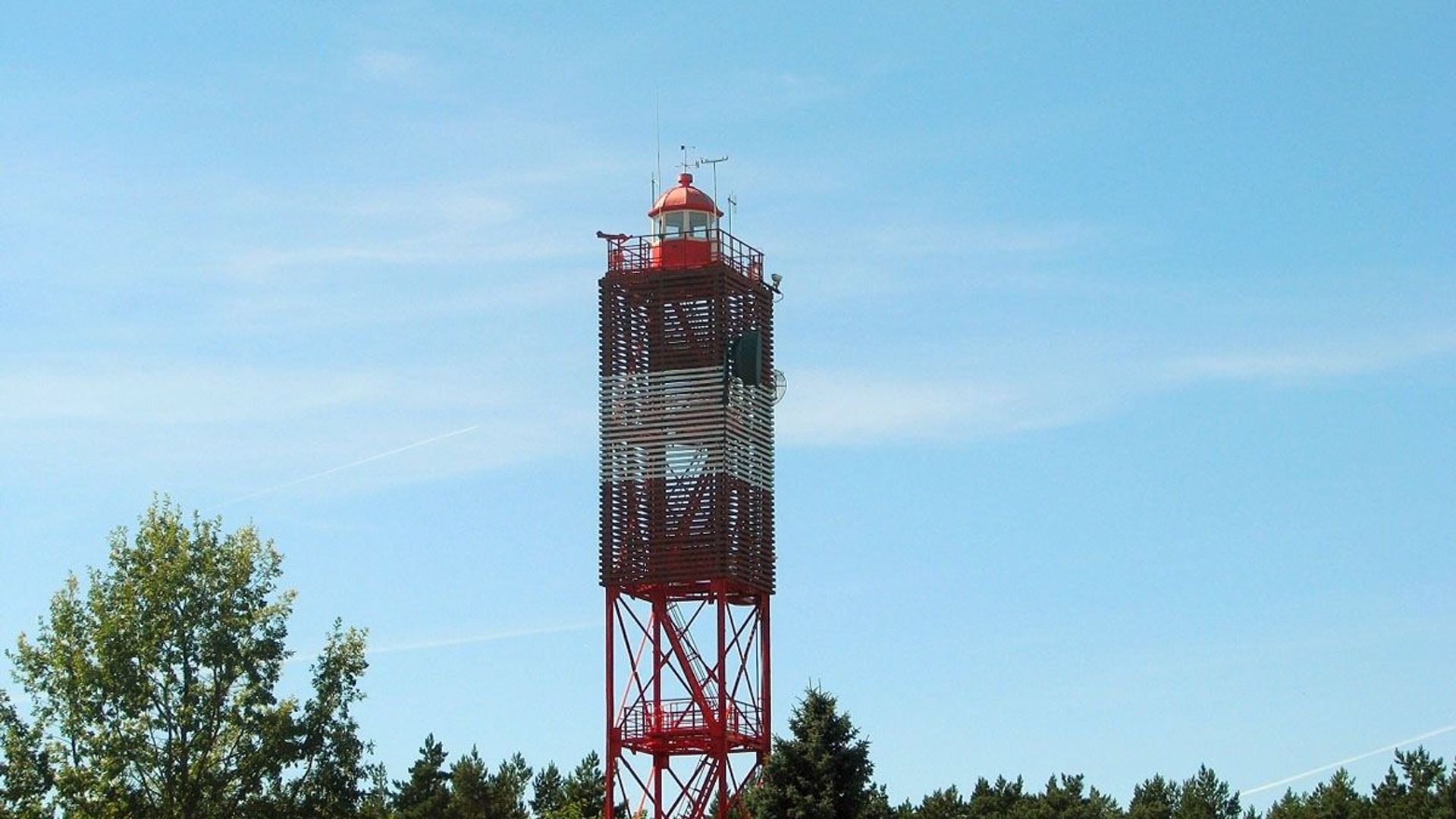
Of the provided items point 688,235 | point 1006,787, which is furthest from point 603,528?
point 1006,787

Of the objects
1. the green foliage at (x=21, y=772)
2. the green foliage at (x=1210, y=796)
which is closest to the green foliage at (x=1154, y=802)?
the green foliage at (x=1210, y=796)

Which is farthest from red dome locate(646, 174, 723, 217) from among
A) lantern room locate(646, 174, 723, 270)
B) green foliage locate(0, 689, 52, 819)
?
green foliage locate(0, 689, 52, 819)

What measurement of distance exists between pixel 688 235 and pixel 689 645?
15.0 m

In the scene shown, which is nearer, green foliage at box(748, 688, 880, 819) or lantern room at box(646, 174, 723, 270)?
green foliage at box(748, 688, 880, 819)

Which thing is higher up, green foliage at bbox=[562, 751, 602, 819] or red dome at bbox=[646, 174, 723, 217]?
red dome at bbox=[646, 174, 723, 217]

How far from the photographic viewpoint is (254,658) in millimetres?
91500

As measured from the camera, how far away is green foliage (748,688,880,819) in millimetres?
88625

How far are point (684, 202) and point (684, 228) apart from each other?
42.9 inches

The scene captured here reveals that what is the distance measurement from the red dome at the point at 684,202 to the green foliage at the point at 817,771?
69.7 feet

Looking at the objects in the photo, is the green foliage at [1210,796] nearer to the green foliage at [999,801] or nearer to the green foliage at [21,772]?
the green foliage at [999,801]

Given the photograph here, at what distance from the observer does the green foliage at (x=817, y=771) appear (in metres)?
88.6

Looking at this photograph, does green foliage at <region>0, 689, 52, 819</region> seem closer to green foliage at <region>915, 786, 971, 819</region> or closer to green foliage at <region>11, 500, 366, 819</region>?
green foliage at <region>11, 500, 366, 819</region>

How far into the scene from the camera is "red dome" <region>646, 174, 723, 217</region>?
4045 inches

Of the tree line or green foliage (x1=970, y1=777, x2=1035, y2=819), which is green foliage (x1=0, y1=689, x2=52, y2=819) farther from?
green foliage (x1=970, y1=777, x2=1035, y2=819)
